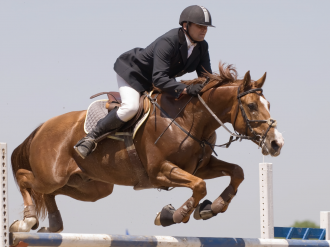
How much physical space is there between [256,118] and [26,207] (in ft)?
8.94

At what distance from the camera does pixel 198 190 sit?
471 cm

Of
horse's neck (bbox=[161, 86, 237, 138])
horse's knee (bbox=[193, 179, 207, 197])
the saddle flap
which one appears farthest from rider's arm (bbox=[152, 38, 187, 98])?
horse's knee (bbox=[193, 179, 207, 197])

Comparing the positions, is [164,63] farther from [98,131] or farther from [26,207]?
[26,207]

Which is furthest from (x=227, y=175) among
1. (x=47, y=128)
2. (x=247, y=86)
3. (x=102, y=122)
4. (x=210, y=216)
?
(x=47, y=128)

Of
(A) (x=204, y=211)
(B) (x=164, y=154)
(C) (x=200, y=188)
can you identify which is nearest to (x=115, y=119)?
(B) (x=164, y=154)

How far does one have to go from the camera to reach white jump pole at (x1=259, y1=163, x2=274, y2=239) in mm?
5734

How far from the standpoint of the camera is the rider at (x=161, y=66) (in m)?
5.11

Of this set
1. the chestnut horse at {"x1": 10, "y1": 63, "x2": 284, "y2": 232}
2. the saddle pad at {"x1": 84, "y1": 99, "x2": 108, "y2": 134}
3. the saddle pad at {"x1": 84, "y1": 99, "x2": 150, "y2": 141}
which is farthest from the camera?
the saddle pad at {"x1": 84, "y1": 99, "x2": 108, "y2": 134}

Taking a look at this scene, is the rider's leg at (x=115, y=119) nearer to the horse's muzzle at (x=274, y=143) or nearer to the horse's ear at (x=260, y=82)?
the horse's ear at (x=260, y=82)

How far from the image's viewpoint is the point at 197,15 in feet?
16.7

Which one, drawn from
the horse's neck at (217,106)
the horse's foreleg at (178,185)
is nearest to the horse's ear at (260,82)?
the horse's neck at (217,106)

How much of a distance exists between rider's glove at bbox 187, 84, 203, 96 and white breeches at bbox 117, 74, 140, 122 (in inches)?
21.6

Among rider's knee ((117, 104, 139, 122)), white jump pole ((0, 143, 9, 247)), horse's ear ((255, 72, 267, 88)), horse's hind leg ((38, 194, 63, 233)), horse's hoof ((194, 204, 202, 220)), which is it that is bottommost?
horse's hind leg ((38, 194, 63, 233))

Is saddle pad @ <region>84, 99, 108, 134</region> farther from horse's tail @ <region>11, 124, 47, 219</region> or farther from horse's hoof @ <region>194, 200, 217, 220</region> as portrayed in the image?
horse's hoof @ <region>194, 200, 217, 220</region>
